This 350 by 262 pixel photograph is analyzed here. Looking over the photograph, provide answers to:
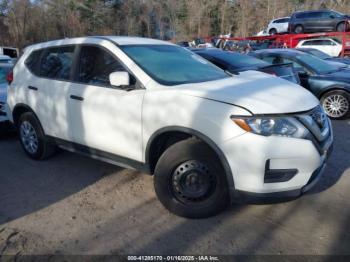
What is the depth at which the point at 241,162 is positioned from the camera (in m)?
3.01

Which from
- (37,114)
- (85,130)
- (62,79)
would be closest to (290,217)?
(85,130)

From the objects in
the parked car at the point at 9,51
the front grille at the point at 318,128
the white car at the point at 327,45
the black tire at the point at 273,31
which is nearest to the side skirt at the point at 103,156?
the front grille at the point at 318,128

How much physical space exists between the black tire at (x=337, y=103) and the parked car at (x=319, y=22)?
11.0 m

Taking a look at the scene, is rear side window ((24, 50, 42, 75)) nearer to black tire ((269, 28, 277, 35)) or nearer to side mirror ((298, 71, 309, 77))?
side mirror ((298, 71, 309, 77))

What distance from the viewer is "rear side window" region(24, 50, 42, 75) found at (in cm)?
499

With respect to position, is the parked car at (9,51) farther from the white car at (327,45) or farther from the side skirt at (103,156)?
the white car at (327,45)

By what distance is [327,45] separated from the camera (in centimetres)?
1964

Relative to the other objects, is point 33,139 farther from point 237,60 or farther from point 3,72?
point 237,60

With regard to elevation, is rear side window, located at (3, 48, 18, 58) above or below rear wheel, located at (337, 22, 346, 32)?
below

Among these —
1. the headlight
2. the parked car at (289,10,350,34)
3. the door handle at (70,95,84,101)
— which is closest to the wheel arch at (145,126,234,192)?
the headlight

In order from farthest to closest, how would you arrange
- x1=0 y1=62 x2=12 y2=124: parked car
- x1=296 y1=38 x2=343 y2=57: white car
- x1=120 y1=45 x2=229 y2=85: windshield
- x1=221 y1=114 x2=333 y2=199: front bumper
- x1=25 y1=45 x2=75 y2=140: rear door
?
x1=296 y1=38 x2=343 y2=57: white car < x1=0 y1=62 x2=12 y2=124: parked car < x1=25 y1=45 x2=75 y2=140: rear door < x1=120 y1=45 x2=229 y2=85: windshield < x1=221 y1=114 x2=333 y2=199: front bumper

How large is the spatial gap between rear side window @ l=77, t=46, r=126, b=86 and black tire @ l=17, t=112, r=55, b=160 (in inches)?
46.5

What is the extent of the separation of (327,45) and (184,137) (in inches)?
738

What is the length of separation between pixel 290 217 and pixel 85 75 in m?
2.78
